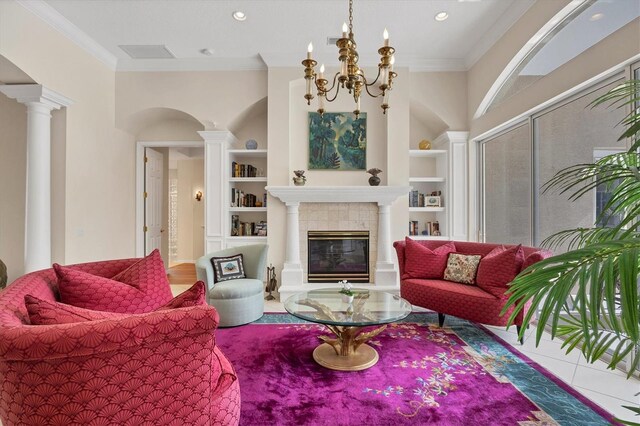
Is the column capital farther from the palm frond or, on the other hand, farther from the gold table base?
the palm frond

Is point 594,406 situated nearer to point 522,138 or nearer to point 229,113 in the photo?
point 522,138

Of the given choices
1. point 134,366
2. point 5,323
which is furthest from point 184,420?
point 5,323

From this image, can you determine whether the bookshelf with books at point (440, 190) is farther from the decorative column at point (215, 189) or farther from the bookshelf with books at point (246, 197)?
the decorative column at point (215, 189)

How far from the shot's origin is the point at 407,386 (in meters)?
2.14

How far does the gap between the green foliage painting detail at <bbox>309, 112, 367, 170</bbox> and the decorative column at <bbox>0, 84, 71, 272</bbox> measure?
3.23 m

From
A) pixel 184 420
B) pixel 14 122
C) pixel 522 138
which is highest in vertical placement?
pixel 14 122

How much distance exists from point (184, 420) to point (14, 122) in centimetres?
473

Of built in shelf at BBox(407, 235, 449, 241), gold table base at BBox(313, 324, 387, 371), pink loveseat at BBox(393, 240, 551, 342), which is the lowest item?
gold table base at BBox(313, 324, 387, 371)

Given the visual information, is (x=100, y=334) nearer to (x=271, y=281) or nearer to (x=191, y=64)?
(x=271, y=281)

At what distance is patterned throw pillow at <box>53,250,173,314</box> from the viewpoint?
65.8 inches

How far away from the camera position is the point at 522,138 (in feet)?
12.1

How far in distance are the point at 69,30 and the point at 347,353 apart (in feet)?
16.0

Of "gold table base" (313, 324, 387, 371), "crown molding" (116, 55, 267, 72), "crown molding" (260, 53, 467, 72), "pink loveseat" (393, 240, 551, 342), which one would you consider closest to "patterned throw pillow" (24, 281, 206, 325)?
"gold table base" (313, 324, 387, 371)

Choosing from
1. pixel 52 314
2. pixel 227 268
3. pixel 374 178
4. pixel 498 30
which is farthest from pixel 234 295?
pixel 498 30
